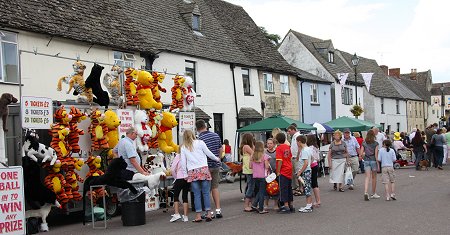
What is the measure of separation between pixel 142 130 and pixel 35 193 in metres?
3.23

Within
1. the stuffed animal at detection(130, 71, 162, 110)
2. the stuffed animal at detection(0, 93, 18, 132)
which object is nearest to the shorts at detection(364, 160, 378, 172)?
the stuffed animal at detection(130, 71, 162, 110)

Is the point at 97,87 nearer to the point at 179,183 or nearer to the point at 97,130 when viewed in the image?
the point at 97,130

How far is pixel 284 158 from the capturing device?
39.9 ft

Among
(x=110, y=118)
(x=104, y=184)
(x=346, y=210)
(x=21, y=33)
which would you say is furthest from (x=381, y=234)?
(x=21, y=33)

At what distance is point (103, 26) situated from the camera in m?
21.5

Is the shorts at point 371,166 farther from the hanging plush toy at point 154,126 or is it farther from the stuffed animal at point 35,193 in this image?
the stuffed animal at point 35,193

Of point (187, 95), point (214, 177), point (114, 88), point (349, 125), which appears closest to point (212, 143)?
point (214, 177)

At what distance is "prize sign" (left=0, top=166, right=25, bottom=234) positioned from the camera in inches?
360

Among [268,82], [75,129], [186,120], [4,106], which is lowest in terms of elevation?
[75,129]

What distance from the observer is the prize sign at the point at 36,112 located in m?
10.5

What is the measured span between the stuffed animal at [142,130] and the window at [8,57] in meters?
6.10

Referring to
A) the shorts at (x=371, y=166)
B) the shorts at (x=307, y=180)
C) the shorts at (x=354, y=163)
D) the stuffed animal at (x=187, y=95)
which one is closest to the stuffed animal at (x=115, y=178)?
the shorts at (x=307, y=180)

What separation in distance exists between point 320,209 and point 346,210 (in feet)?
1.95

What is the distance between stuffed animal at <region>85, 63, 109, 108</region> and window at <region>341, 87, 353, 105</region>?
1331 inches
